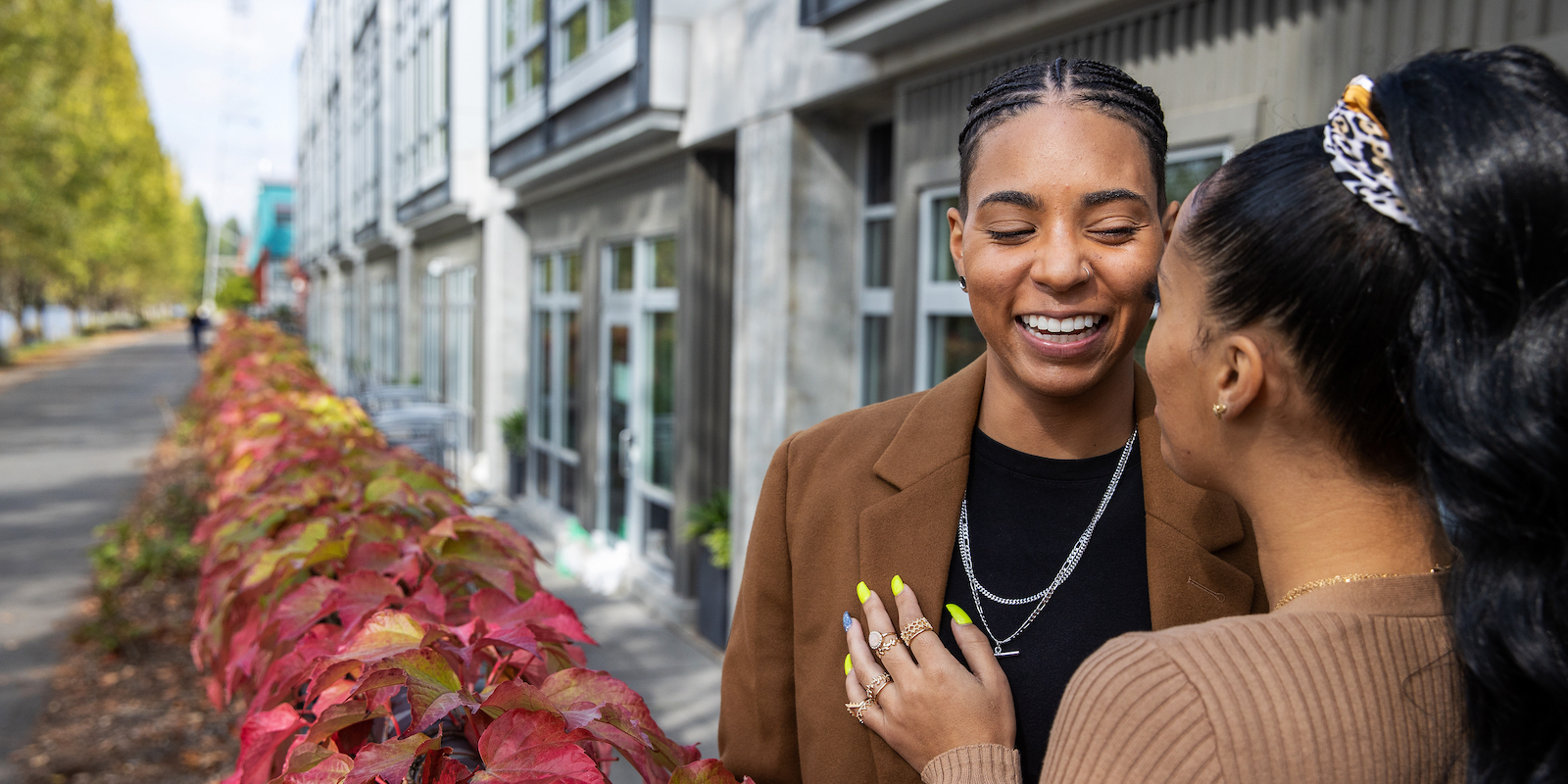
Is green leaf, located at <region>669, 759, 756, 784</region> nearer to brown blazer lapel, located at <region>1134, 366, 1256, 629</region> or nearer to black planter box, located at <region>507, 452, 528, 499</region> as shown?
brown blazer lapel, located at <region>1134, 366, 1256, 629</region>

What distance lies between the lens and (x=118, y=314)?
9375cm

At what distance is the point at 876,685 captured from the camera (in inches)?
56.9

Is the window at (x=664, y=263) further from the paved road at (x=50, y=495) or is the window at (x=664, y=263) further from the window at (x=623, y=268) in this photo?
the paved road at (x=50, y=495)

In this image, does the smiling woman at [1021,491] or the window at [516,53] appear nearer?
the smiling woman at [1021,491]

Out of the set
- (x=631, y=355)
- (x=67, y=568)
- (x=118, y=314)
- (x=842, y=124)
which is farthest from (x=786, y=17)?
(x=118, y=314)

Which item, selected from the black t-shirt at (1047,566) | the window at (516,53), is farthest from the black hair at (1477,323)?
the window at (516,53)

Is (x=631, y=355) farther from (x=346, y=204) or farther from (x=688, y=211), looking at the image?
(x=346, y=204)

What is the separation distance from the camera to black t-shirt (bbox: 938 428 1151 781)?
1.48m

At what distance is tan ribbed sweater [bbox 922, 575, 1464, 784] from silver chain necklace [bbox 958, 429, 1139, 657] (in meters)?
0.49

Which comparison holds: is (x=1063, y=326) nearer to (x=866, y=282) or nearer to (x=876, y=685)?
(x=876, y=685)

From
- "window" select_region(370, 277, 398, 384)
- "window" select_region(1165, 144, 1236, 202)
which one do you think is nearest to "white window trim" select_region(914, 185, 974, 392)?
"window" select_region(1165, 144, 1236, 202)

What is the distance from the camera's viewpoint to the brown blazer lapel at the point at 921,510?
1.56 m

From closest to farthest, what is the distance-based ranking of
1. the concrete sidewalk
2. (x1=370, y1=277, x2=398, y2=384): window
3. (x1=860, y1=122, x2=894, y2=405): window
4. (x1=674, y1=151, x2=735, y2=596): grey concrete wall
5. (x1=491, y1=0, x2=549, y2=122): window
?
the concrete sidewalk → (x1=860, y1=122, x2=894, y2=405): window → (x1=674, y1=151, x2=735, y2=596): grey concrete wall → (x1=491, y1=0, x2=549, y2=122): window → (x1=370, y1=277, x2=398, y2=384): window

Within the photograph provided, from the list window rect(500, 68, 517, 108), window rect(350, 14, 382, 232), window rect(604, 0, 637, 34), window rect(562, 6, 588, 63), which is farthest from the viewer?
window rect(350, 14, 382, 232)
